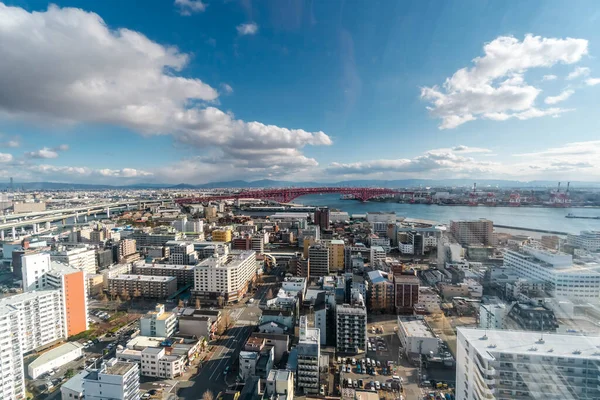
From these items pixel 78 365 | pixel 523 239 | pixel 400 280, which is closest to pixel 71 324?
pixel 78 365

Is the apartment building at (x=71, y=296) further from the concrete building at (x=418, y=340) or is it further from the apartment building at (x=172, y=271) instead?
the concrete building at (x=418, y=340)

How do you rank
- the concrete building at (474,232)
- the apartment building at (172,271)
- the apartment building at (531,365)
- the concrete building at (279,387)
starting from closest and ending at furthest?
the apartment building at (531,365), the concrete building at (279,387), the apartment building at (172,271), the concrete building at (474,232)

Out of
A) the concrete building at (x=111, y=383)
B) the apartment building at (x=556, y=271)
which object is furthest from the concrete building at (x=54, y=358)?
the apartment building at (x=556, y=271)

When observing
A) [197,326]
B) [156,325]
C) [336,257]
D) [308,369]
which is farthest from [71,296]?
[336,257]

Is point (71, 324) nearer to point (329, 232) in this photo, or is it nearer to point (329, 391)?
point (329, 391)

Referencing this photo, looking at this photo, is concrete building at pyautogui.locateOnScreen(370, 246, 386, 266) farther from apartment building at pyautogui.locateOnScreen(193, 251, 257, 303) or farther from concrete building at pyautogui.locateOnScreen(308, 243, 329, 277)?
apartment building at pyautogui.locateOnScreen(193, 251, 257, 303)

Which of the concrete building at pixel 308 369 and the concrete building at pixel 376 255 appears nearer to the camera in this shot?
the concrete building at pixel 308 369

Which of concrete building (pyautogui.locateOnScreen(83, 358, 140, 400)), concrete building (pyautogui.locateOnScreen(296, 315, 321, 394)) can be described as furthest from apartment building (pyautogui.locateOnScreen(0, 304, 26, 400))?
concrete building (pyautogui.locateOnScreen(296, 315, 321, 394))

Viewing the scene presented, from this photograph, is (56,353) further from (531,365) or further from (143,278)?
(531,365)
